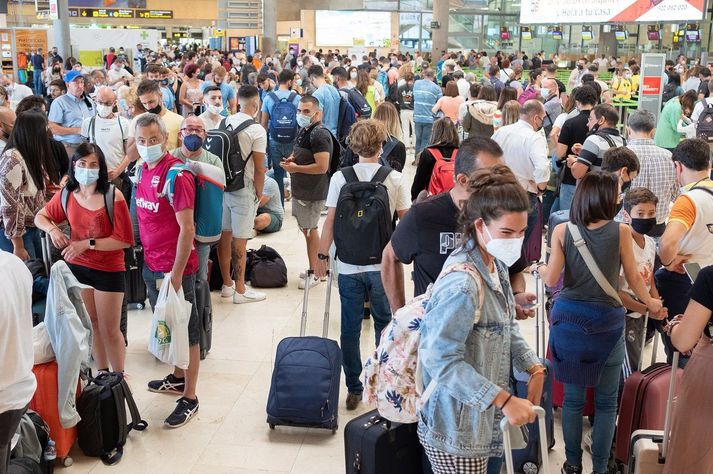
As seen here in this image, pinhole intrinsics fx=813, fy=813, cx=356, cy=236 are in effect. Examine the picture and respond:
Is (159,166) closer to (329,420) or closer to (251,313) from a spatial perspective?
(329,420)

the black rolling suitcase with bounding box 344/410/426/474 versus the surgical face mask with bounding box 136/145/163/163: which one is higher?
the surgical face mask with bounding box 136/145/163/163

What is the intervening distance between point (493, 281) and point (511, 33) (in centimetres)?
3275

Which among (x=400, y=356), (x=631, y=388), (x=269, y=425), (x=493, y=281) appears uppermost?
(x=493, y=281)

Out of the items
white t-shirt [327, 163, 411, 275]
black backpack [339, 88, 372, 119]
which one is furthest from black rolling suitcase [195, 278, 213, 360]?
black backpack [339, 88, 372, 119]

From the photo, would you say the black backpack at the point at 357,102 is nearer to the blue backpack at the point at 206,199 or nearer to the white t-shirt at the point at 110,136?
the white t-shirt at the point at 110,136

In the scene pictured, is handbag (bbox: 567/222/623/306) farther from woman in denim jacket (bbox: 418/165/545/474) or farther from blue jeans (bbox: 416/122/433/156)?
blue jeans (bbox: 416/122/433/156)

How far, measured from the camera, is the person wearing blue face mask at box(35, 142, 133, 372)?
4434 mm

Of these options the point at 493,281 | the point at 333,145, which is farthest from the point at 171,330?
the point at 333,145

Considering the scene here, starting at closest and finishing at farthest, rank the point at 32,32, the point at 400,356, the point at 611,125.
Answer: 1. the point at 400,356
2. the point at 611,125
3. the point at 32,32

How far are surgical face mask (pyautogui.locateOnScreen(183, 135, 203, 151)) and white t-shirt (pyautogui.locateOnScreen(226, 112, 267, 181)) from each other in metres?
1.14

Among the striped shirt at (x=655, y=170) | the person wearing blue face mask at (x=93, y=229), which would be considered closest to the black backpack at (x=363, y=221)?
the person wearing blue face mask at (x=93, y=229)

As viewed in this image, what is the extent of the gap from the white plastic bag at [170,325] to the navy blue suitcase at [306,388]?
21.1 inches

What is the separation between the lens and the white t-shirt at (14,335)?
3059mm

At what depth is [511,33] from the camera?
110 ft
